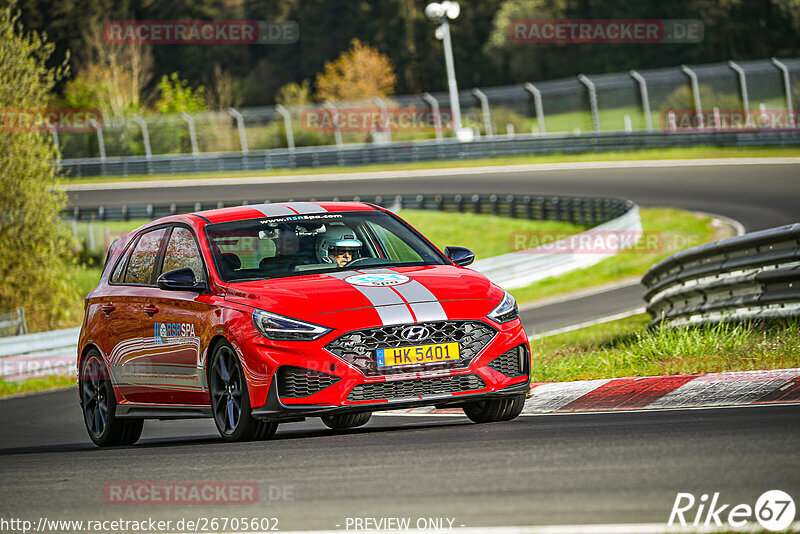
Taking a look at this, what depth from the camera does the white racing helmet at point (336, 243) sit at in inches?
348

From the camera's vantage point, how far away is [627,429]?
698cm

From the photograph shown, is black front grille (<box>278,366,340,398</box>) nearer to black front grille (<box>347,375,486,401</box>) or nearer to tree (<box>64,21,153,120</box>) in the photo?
black front grille (<box>347,375,486,401</box>)

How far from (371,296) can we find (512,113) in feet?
152

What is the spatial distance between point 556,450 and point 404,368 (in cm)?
151

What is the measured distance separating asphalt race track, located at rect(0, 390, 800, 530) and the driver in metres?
1.25

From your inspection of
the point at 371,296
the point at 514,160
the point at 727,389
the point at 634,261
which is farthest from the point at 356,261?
the point at 514,160

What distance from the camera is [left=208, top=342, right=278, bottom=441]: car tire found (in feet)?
25.9

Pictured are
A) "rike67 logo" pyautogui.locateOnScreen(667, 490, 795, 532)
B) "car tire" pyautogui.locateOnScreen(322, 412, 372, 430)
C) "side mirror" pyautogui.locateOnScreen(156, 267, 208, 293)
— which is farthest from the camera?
"car tire" pyautogui.locateOnScreen(322, 412, 372, 430)

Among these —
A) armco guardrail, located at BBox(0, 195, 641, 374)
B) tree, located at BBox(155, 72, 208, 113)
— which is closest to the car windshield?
armco guardrail, located at BBox(0, 195, 641, 374)

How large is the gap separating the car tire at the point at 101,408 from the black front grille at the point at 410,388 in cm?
272

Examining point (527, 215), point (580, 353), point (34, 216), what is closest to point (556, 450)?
point (580, 353)

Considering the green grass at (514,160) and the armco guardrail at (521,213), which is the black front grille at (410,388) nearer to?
the armco guardrail at (521,213)

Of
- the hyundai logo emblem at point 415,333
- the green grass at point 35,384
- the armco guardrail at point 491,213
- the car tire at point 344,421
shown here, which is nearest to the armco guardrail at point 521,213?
the armco guardrail at point 491,213

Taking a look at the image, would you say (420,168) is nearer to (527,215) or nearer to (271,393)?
(527,215)
